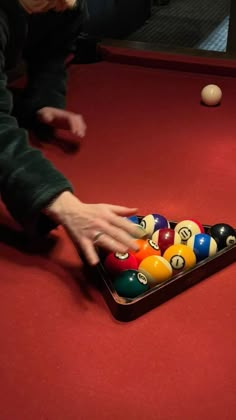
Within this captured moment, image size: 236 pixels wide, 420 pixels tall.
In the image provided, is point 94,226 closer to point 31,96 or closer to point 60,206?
point 60,206

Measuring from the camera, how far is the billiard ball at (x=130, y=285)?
92 centimetres

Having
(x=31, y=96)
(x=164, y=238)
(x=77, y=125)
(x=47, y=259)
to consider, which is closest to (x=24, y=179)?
(x=47, y=259)

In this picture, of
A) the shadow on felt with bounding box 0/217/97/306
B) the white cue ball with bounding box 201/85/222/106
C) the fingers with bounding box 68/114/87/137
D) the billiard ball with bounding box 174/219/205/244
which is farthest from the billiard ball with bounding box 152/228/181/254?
the white cue ball with bounding box 201/85/222/106

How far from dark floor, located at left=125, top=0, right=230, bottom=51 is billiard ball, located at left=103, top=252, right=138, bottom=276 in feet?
9.90

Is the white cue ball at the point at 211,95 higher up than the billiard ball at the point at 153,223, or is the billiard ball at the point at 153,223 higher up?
the billiard ball at the point at 153,223

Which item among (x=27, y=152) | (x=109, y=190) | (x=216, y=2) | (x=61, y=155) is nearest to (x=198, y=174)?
(x=109, y=190)

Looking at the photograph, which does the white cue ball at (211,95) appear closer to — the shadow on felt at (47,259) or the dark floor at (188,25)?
the shadow on felt at (47,259)

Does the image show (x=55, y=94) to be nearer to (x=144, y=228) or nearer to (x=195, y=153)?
(x=195, y=153)

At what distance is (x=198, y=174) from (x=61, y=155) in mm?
316

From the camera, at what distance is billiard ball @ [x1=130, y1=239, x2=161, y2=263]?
39.4 inches

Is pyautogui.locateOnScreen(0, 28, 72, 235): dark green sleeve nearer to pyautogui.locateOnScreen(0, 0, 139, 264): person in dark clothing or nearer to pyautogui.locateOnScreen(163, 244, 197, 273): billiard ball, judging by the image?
pyautogui.locateOnScreen(0, 0, 139, 264): person in dark clothing

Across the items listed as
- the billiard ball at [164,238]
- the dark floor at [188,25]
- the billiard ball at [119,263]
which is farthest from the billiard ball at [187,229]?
the dark floor at [188,25]

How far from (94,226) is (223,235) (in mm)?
238

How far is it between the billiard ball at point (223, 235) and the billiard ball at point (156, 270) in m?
0.12
